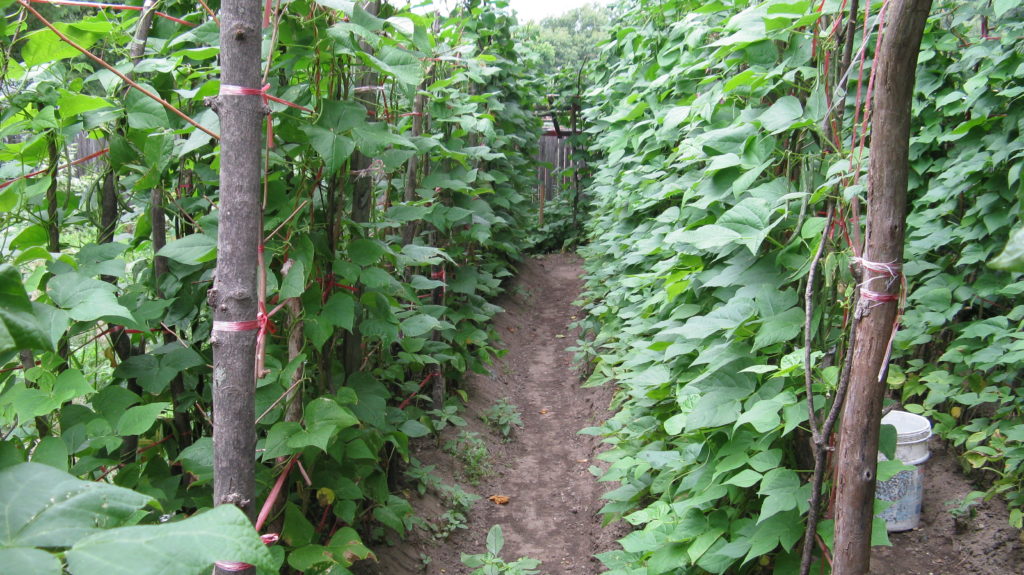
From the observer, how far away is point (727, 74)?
2.90 meters

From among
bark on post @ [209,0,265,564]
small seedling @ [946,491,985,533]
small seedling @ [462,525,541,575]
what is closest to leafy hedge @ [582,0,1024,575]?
small seedling @ [946,491,985,533]

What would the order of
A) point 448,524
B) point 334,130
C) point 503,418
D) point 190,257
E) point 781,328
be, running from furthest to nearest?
point 503,418 < point 448,524 < point 781,328 < point 334,130 < point 190,257

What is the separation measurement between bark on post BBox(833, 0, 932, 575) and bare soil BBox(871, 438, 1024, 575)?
113 centimetres

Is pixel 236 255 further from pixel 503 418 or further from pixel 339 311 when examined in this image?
pixel 503 418

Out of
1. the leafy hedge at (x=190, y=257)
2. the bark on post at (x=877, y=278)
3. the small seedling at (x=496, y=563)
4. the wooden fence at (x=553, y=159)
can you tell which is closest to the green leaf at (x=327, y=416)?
the leafy hedge at (x=190, y=257)

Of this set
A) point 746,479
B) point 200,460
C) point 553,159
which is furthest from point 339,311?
point 553,159

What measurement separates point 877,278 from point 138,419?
70.6 inches

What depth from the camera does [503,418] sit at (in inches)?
185

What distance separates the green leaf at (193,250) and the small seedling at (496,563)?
6.24ft

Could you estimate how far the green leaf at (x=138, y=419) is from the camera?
1.66 m

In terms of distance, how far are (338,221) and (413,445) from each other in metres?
1.94

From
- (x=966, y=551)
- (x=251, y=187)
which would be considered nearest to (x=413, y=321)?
(x=251, y=187)

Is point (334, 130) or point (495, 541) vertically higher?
point (334, 130)

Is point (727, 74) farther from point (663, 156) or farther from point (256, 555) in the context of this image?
point (256, 555)
